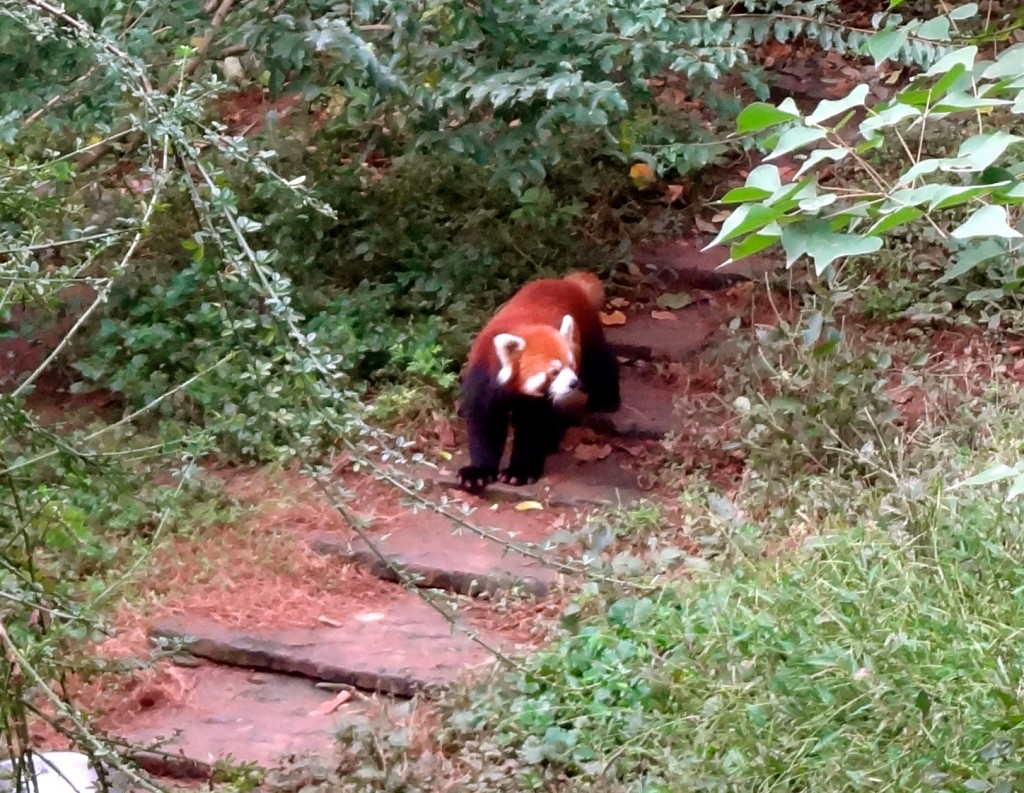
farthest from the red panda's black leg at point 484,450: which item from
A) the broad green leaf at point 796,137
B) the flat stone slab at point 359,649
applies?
the broad green leaf at point 796,137

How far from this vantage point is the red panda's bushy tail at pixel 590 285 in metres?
5.32

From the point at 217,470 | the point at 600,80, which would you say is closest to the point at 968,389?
the point at 600,80

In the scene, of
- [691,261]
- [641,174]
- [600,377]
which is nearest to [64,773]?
[600,377]

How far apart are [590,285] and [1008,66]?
390 cm

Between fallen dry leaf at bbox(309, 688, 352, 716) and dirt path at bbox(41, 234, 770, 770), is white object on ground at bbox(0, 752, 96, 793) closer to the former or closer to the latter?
dirt path at bbox(41, 234, 770, 770)

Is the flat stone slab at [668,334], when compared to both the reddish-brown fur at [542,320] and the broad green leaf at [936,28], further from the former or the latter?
the broad green leaf at [936,28]

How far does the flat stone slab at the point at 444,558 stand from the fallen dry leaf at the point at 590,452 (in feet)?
2.40

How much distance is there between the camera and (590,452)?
5047 millimetres

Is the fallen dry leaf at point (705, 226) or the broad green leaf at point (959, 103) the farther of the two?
the fallen dry leaf at point (705, 226)

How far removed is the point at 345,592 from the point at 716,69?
2433 mm

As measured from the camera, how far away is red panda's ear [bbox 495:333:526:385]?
15.4 feet

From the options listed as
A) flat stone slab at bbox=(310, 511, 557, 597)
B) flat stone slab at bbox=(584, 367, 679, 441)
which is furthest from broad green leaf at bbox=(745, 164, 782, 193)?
flat stone slab at bbox=(584, 367, 679, 441)

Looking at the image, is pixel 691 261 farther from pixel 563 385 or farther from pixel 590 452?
pixel 563 385

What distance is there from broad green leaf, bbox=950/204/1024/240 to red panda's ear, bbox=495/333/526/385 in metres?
3.45
